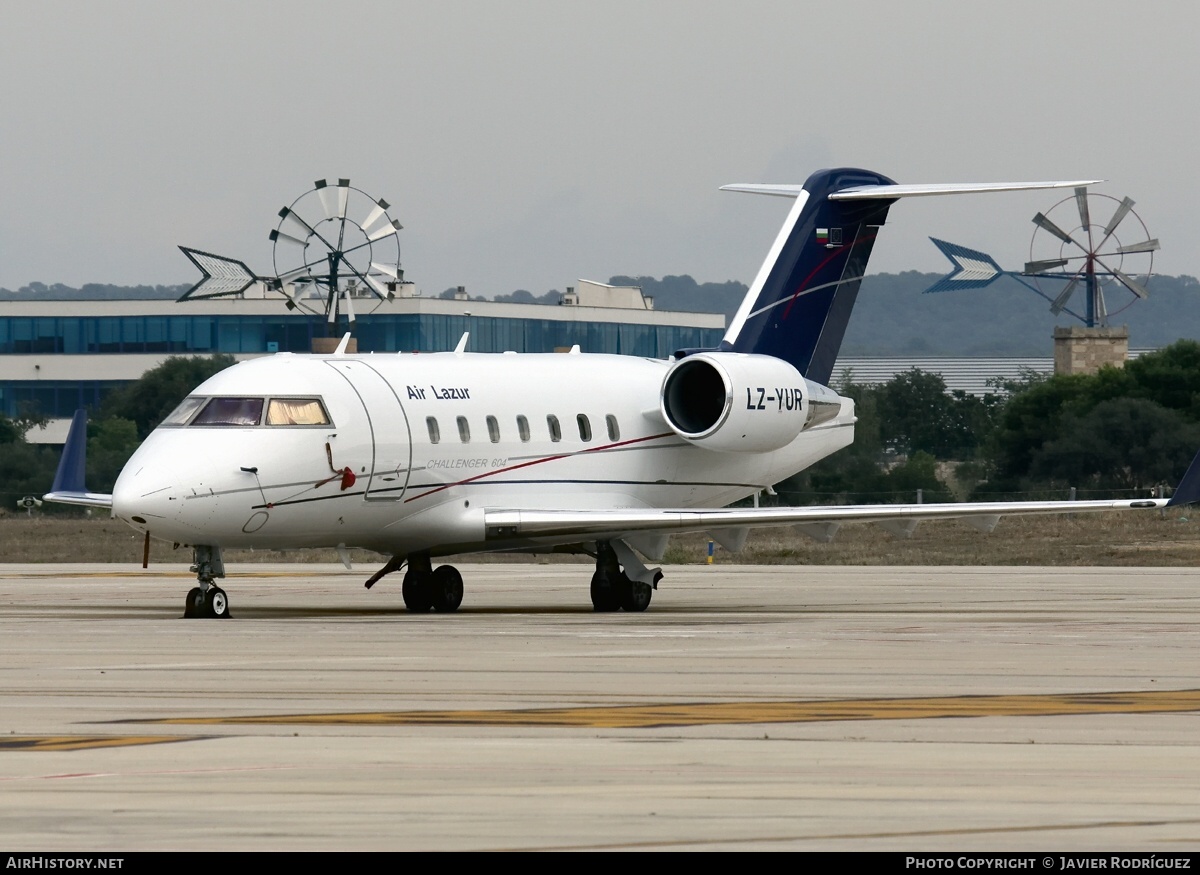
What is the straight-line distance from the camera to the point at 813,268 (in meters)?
34.0

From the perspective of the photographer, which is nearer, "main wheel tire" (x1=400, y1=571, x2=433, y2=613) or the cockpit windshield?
the cockpit windshield

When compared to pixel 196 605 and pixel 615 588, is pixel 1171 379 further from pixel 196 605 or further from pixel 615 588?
pixel 196 605

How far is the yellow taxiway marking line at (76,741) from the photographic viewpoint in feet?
42.4

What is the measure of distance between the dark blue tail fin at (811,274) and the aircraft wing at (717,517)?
5.26m

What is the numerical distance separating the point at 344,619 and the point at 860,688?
1199cm

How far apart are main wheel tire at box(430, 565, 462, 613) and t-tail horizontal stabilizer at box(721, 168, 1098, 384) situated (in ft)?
20.4

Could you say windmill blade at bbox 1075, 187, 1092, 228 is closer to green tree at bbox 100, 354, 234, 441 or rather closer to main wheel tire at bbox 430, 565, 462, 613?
green tree at bbox 100, 354, 234, 441

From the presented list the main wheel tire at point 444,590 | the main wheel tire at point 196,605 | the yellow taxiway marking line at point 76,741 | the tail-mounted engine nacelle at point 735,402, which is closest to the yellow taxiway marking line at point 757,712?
the yellow taxiway marking line at point 76,741

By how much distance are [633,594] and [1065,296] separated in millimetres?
111014

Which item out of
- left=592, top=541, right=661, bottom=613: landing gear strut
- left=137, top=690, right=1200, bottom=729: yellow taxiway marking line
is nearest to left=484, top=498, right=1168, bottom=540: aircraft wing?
left=592, top=541, right=661, bottom=613: landing gear strut

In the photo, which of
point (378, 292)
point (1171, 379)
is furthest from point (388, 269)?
point (1171, 379)

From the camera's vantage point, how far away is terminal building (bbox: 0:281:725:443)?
115500 millimetres

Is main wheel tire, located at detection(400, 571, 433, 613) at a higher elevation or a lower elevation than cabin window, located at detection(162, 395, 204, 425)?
lower
